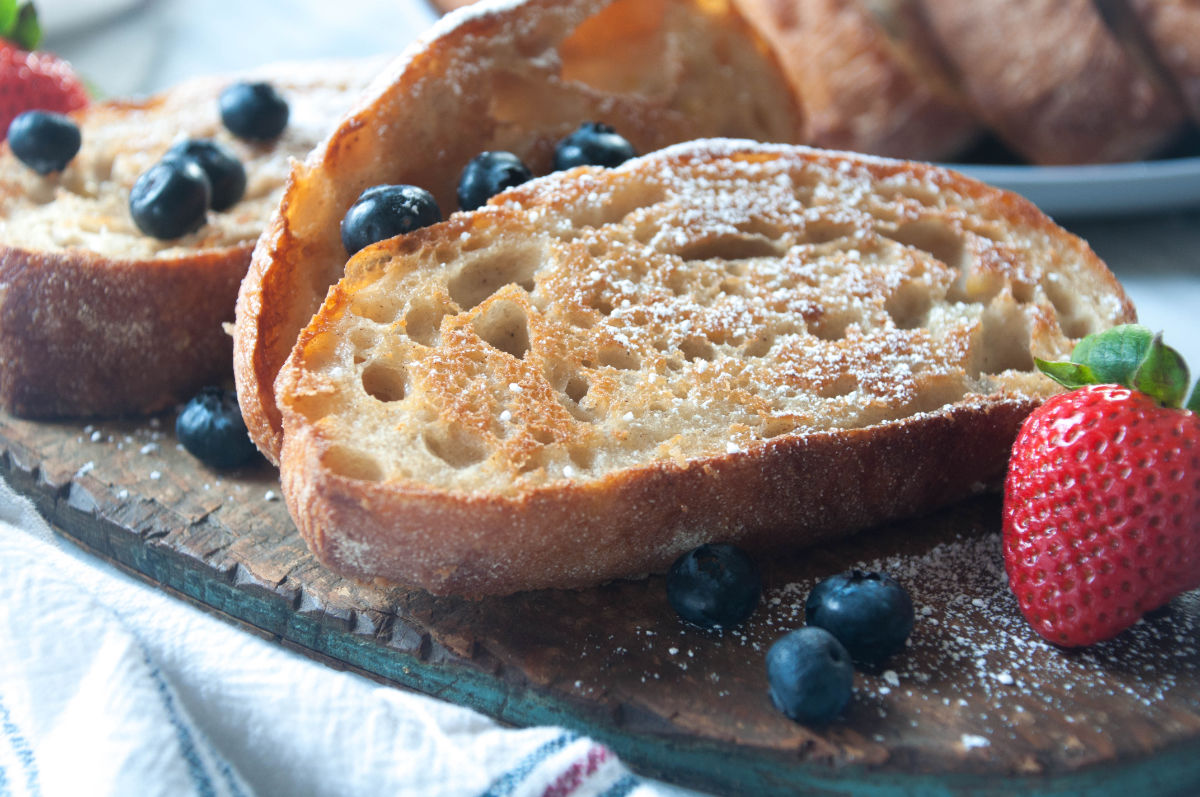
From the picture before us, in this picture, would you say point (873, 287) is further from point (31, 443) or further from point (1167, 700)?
point (31, 443)

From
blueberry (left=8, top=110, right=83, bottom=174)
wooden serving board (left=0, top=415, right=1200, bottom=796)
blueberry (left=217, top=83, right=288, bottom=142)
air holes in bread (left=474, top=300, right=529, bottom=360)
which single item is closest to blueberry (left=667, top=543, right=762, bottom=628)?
wooden serving board (left=0, top=415, right=1200, bottom=796)

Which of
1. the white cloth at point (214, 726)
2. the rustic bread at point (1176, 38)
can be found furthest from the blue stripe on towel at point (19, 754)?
the rustic bread at point (1176, 38)

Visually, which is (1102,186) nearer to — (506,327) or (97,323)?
(506,327)

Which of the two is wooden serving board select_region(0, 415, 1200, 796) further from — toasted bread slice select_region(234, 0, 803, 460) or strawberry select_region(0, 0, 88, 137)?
strawberry select_region(0, 0, 88, 137)

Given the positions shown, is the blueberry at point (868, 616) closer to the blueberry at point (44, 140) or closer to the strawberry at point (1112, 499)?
the strawberry at point (1112, 499)

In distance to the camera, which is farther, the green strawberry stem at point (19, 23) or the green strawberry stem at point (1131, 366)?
the green strawberry stem at point (19, 23)

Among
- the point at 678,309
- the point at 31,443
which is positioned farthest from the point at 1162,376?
the point at 31,443
